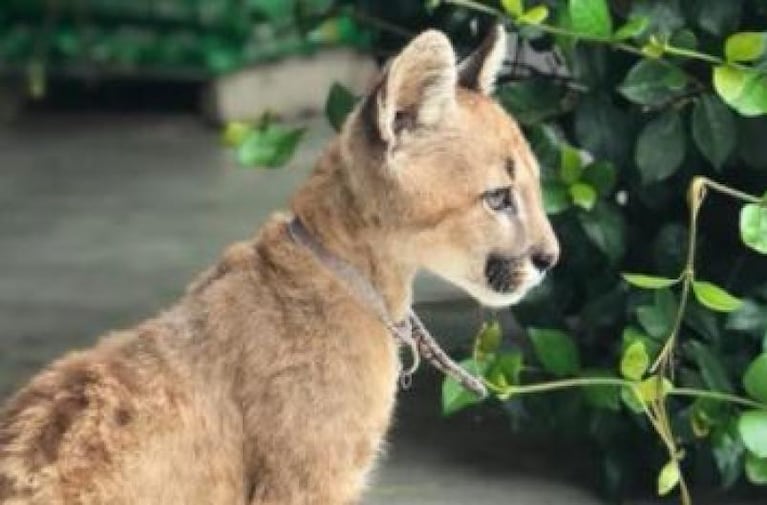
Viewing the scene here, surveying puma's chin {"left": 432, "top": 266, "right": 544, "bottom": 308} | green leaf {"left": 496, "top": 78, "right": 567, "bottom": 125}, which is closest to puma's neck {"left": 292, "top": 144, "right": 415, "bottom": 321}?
puma's chin {"left": 432, "top": 266, "right": 544, "bottom": 308}

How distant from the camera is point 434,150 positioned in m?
3.63

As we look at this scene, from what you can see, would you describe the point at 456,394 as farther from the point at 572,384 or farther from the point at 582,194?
the point at 582,194

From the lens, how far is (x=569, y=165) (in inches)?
178

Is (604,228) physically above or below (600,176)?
below

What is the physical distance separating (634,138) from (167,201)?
13.4 ft

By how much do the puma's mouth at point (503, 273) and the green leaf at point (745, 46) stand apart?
77cm

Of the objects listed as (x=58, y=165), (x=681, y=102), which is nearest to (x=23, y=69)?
(x=58, y=165)

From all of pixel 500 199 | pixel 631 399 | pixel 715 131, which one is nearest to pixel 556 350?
pixel 631 399

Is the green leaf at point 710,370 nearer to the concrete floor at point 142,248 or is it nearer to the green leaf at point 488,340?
the green leaf at point 488,340

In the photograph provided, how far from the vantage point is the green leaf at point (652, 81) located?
14.3 feet

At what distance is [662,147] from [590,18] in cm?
40

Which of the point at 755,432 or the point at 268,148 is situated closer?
the point at 755,432

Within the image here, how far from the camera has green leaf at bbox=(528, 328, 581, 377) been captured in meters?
4.64

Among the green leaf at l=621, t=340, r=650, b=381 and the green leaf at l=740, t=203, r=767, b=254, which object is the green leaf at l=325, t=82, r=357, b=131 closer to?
the green leaf at l=621, t=340, r=650, b=381
